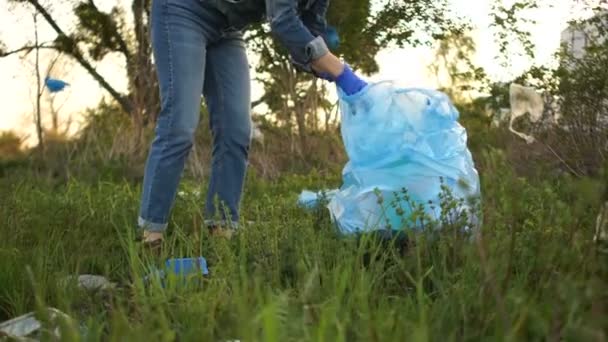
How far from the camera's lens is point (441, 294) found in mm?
1868

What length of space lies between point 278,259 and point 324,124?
6.58 metres

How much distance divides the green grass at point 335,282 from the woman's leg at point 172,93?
247 millimetres

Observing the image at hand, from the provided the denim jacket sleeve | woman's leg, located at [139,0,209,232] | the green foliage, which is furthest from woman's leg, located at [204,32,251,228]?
the green foliage

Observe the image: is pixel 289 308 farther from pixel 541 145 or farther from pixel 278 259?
pixel 541 145

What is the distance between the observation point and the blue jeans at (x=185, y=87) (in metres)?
2.92

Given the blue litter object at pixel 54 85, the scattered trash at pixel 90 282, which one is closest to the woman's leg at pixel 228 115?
the scattered trash at pixel 90 282

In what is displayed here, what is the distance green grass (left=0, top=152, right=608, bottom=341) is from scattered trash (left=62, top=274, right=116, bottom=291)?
36 millimetres

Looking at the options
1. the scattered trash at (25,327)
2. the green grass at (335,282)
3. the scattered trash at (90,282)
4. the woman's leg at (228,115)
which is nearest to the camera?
the green grass at (335,282)

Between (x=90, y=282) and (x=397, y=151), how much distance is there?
123 centimetres

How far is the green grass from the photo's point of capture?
1367 mm

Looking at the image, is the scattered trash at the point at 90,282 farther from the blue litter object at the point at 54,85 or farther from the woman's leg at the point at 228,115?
the blue litter object at the point at 54,85

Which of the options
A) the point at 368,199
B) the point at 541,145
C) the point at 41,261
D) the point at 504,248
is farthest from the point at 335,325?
the point at 541,145

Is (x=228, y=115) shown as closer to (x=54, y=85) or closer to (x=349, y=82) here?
(x=349, y=82)

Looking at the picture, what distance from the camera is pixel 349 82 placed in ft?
9.76
